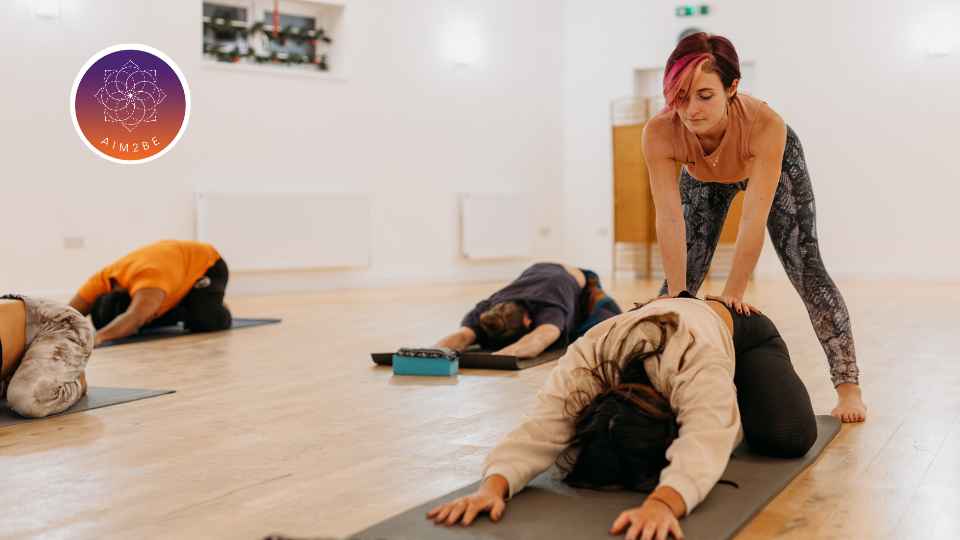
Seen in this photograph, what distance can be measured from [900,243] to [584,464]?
7798 millimetres

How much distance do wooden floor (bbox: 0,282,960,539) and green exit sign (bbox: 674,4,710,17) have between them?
563cm

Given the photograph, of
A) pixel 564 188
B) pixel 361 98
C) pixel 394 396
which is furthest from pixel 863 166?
pixel 394 396

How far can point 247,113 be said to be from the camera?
25.8ft

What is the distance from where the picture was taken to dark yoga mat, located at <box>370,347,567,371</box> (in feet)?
12.3

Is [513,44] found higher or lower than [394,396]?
higher

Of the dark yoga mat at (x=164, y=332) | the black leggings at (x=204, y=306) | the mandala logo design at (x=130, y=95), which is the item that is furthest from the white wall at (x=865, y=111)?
the black leggings at (x=204, y=306)

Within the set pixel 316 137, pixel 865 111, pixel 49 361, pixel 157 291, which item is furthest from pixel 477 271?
pixel 49 361

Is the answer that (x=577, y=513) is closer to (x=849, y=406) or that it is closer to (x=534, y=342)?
(x=849, y=406)

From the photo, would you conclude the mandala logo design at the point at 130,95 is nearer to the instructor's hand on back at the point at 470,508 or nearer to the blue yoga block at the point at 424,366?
the blue yoga block at the point at 424,366

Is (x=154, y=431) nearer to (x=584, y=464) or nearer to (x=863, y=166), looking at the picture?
(x=584, y=464)

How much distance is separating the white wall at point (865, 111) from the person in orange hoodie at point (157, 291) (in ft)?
19.2

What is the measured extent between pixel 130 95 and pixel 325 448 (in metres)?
5.44

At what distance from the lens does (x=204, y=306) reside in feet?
16.8

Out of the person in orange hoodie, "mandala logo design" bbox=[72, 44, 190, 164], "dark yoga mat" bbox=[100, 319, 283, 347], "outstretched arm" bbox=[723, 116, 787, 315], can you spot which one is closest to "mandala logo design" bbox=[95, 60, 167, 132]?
"mandala logo design" bbox=[72, 44, 190, 164]
